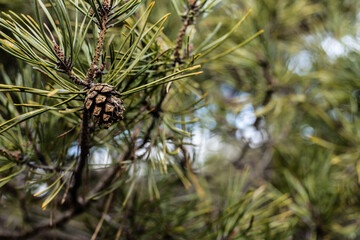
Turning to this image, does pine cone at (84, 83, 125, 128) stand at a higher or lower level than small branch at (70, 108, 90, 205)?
higher

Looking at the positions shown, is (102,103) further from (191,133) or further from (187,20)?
(191,133)

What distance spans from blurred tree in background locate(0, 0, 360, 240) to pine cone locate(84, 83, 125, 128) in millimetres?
46

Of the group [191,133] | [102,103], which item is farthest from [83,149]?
[191,133]

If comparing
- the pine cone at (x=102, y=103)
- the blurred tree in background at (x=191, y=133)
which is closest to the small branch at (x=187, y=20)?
the blurred tree in background at (x=191, y=133)

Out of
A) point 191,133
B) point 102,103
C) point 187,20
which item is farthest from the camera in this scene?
point 191,133

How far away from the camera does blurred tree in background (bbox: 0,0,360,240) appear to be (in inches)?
15.2

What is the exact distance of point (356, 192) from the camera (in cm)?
73

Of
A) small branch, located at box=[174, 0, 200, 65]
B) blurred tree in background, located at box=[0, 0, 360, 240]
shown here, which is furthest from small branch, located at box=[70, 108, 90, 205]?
small branch, located at box=[174, 0, 200, 65]

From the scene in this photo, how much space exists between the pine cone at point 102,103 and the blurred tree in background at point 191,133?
0.05 metres

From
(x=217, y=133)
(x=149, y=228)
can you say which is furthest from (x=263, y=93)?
(x=149, y=228)

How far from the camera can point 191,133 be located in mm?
528

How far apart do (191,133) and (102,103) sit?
28 centimetres

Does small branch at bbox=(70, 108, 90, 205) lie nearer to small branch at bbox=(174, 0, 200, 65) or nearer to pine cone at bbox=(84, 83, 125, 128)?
pine cone at bbox=(84, 83, 125, 128)

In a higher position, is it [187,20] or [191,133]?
[187,20]
